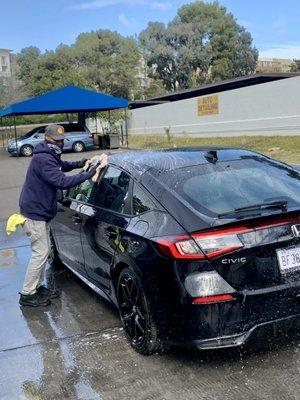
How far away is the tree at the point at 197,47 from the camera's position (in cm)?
6750

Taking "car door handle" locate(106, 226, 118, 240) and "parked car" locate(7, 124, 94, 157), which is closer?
"car door handle" locate(106, 226, 118, 240)

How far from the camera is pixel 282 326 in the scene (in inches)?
131

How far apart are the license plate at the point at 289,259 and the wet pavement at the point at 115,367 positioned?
0.68 m

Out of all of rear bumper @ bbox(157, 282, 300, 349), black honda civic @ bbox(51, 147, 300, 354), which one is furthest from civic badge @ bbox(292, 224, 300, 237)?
rear bumper @ bbox(157, 282, 300, 349)

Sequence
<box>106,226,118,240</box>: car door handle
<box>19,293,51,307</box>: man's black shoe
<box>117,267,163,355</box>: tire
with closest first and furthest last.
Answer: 1. <box>117,267,163,355</box>: tire
2. <box>106,226,118,240</box>: car door handle
3. <box>19,293,51,307</box>: man's black shoe

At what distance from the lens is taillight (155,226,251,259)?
321 cm

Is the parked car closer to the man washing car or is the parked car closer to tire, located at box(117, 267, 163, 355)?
the man washing car

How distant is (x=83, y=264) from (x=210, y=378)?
1921mm

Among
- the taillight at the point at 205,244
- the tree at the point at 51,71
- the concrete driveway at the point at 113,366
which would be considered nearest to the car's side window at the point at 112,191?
the taillight at the point at 205,244

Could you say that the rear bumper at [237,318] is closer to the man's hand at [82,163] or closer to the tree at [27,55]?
the man's hand at [82,163]

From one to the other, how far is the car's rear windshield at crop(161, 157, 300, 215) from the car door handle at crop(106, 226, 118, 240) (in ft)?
1.86

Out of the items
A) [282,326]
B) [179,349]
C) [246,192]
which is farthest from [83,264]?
[282,326]

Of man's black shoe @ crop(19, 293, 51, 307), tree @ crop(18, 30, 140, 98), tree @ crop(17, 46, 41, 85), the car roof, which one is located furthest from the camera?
tree @ crop(17, 46, 41, 85)

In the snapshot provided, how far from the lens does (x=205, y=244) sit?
3246mm
